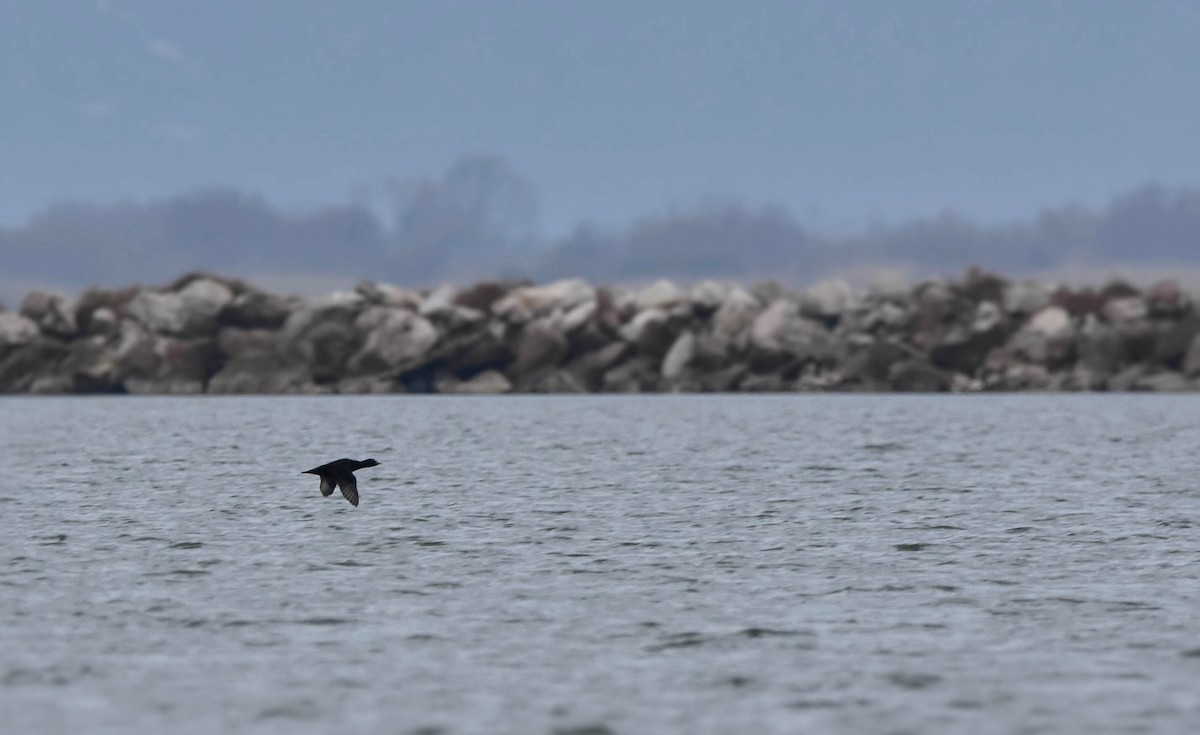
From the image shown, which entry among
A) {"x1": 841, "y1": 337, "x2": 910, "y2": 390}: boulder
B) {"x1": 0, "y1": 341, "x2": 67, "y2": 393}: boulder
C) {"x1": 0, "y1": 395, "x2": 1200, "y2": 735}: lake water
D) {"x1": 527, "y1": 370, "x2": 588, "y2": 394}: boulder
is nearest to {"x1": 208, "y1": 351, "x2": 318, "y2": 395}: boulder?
{"x1": 0, "y1": 341, "x2": 67, "y2": 393}: boulder

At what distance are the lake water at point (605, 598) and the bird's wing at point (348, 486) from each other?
2.37 ft

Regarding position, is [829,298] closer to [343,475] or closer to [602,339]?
[602,339]

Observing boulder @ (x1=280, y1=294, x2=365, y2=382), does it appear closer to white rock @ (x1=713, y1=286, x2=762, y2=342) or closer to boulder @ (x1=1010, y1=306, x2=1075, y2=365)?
white rock @ (x1=713, y1=286, x2=762, y2=342)

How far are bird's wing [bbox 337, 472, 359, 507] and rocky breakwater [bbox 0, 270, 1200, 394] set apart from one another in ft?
257

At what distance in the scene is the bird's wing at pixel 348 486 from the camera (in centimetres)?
2528

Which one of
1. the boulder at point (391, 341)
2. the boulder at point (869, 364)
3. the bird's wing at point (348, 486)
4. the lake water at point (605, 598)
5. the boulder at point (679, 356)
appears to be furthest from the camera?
the boulder at point (391, 341)

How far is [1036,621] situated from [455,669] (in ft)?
20.3

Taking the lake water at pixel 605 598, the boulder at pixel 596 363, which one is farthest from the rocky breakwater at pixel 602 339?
the lake water at pixel 605 598

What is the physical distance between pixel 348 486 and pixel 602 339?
262ft

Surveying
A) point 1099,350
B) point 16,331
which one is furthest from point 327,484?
point 16,331

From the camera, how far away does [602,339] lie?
4144 inches

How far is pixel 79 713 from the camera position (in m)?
12.7

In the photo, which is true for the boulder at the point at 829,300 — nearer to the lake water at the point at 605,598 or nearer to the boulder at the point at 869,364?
the boulder at the point at 869,364

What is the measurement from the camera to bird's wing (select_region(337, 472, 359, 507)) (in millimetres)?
25281
